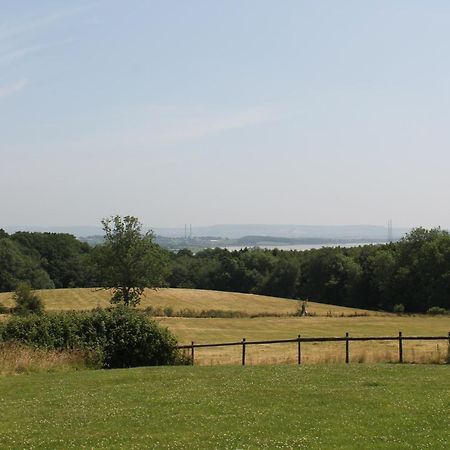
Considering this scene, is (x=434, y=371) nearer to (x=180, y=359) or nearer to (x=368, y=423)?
(x=368, y=423)

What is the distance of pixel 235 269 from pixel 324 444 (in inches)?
5216

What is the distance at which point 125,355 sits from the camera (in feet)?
94.0

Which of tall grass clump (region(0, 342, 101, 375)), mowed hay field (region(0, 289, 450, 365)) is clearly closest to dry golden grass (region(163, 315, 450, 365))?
mowed hay field (region(0, 289, 450, 365))

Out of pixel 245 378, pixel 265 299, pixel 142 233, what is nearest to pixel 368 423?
pixel 245 378

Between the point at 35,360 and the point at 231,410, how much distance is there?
1283 cm

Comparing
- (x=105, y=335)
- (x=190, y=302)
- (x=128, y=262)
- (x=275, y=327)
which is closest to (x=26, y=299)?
(x=128, y=262)

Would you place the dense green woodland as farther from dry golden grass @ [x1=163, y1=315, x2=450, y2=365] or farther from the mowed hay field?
dry golden grass @ [x1=163, y1=315, x2=450, y2=365]

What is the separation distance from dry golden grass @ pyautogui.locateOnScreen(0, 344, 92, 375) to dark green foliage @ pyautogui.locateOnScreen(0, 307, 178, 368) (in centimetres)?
96

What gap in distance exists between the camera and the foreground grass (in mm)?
11625

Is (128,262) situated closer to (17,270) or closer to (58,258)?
(17,270)

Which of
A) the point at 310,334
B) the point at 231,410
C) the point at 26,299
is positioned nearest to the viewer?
the point at 231,410

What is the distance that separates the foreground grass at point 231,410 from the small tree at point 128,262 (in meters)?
43.8

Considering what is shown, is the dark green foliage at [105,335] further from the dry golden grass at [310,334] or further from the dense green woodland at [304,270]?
the dense green woodland at [304,270]

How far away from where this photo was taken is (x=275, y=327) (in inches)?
2267
